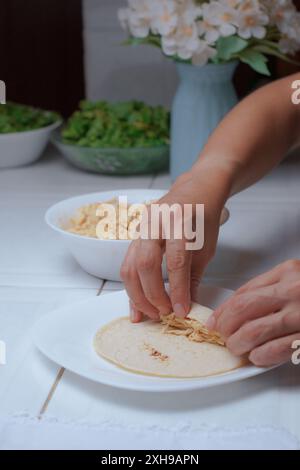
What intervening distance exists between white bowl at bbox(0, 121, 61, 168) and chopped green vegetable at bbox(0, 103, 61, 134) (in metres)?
0.03

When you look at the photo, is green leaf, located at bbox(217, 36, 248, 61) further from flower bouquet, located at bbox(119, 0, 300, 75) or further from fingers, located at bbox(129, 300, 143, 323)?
fingers, located at bbox(129, 300, 143, 323)

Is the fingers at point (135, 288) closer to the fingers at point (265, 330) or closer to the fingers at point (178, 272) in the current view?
the fingers at point (178, 272)

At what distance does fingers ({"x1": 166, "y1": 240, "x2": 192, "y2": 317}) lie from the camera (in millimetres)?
1002

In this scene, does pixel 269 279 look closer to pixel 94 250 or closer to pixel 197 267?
pixel 197 267

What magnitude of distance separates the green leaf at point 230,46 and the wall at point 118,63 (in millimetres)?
720

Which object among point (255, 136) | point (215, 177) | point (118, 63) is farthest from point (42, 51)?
point (215, 177)

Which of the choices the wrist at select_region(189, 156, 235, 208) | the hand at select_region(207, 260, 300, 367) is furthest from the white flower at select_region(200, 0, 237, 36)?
the hand at select_region(207, 260, 300, 367)

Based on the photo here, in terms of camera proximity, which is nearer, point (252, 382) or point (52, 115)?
point (252, 382)

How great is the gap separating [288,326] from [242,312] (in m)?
0.06

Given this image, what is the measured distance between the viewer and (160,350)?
0.95 meters

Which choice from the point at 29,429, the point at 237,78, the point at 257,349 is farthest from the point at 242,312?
the point at 237,78

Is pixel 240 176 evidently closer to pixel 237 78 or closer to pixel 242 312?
pixel 242 312

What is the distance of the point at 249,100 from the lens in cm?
136

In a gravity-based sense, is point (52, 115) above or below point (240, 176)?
below
